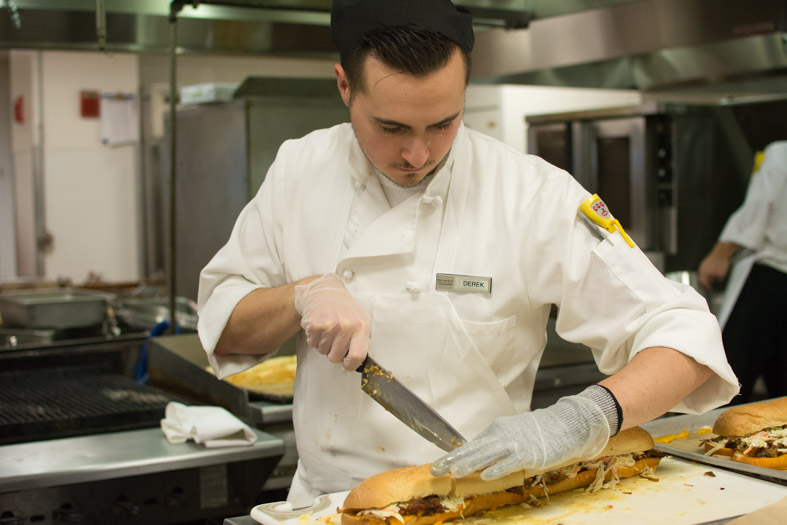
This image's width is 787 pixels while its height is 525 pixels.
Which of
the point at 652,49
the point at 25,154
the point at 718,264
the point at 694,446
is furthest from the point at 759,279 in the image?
the point at 25,154

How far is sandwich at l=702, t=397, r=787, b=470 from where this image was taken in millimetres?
1521

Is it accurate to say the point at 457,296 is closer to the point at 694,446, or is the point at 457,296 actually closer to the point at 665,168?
the point at 694,446

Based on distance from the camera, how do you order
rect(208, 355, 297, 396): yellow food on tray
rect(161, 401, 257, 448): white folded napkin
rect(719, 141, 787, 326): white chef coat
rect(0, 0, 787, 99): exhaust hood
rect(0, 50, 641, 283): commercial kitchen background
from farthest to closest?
rect(0, 50, 641, 283): commercial kitchen background → rect(719, 141, 787, 326): white chef coat → rect(0, 0, 787, 99): exhaust hood → rect(208, 355, 297, 396): yellow food on tray → rect(161, 401, 257, 448): white folded napkin

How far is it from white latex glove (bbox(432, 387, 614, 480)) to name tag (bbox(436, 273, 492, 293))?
286 millimetres

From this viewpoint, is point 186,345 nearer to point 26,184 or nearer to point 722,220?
point 722,220

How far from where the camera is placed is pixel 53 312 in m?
3.13

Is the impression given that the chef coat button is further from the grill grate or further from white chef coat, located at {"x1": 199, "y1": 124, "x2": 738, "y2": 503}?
the grill grate

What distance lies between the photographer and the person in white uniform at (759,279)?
12.8 feet

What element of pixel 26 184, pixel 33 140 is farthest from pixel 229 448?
pixel 26 184

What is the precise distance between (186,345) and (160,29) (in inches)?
43.2

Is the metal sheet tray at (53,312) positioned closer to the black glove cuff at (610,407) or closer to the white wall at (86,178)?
the black glove cuff at (610,407)

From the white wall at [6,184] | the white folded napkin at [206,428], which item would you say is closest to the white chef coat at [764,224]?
the white folded napkin at [206,428]

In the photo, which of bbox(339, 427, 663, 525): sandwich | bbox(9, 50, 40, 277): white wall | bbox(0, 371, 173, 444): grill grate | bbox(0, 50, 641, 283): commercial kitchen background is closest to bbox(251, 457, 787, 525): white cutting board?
bbox(339, 427, 663, 525): sandwich

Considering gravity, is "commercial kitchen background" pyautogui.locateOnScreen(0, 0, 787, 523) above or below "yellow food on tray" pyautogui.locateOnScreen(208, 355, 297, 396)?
above
